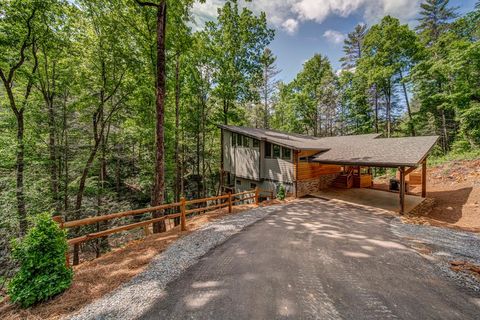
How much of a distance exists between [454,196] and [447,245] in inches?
344

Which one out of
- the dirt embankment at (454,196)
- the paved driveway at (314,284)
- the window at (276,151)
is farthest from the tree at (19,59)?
the dirt embankment at (454,196)

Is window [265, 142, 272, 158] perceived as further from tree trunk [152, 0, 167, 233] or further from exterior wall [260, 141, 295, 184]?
tree trunk [152, 0, 167, 233]

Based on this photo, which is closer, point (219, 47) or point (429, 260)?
point (429, 260)

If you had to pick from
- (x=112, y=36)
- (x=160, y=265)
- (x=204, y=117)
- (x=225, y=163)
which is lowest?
(x=160, y=265)

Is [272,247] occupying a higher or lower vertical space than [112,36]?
Result: lower

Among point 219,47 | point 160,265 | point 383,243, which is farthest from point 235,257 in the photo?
point 219,47

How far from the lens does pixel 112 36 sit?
31.6 ft

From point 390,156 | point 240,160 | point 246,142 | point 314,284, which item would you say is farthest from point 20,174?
point 390,156

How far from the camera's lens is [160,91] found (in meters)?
6.80

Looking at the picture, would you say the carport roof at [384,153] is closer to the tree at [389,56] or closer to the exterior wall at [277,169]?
the exterior wall at [277,169]

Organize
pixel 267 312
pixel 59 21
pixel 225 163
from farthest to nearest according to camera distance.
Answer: pixel 225 163, pixel 59 21, pixel 267 312

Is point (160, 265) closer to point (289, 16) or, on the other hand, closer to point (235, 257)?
point (235, 257)

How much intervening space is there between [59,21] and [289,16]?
546 inches

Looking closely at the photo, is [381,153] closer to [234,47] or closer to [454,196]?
[454,196]
